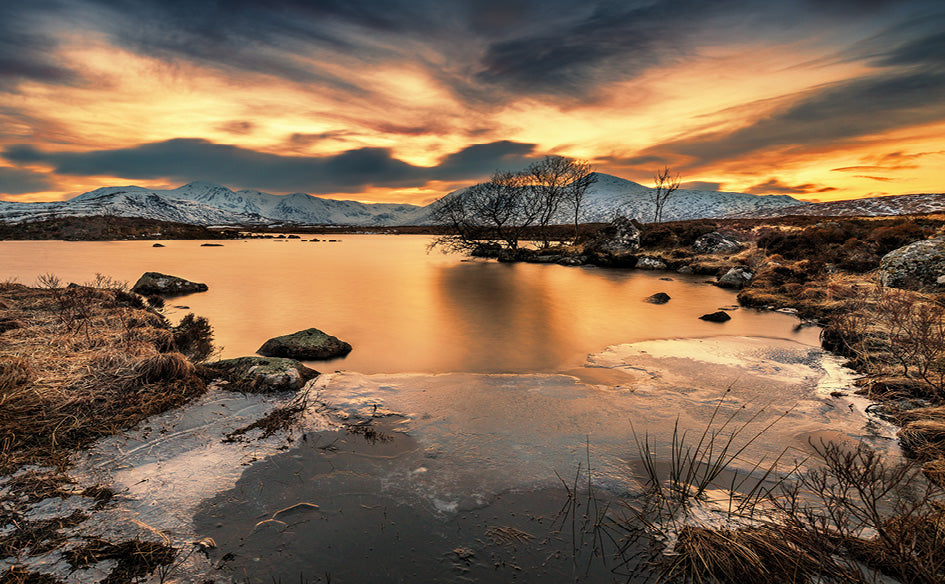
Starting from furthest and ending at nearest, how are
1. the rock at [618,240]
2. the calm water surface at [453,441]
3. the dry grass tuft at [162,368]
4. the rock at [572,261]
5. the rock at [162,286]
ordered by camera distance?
1. the rock at [618,240]
2. the rock at [572,261]
3. the rock at [162,286]
4. the dry grass tuft at [162,368]
5. the calm water surface at [453,441]

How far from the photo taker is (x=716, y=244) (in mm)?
31250

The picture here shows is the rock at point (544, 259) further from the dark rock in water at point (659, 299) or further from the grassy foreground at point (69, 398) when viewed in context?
the grassy foreground at point (69, 398)

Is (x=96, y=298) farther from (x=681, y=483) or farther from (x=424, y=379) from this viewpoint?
(x=681, y=483)

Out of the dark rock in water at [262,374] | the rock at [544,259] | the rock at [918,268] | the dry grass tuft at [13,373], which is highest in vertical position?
the rock at [918,268]

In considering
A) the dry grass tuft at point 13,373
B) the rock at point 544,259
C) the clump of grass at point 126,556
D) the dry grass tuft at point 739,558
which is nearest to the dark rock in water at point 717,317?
the dry grass tuft at point 739,558

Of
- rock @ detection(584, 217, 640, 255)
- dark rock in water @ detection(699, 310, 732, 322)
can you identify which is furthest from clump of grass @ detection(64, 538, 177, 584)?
rock @ detection(584, 217, 640, 255)

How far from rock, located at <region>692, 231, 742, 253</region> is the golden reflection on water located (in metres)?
9.03

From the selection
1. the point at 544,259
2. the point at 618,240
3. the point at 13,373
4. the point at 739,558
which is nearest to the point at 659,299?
the point at 739,558

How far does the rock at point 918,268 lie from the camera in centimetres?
1250

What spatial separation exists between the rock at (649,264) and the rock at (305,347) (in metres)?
26.0

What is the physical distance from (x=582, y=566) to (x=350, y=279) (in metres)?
21.4

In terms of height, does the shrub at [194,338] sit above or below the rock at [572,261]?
below

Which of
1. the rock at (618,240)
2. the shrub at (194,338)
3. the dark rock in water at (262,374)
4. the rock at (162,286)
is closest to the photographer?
the dark rock in water at (262,374)

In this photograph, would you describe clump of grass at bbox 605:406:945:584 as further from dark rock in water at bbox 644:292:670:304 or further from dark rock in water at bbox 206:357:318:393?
dark rock in water at bbox 644:292:670:304
